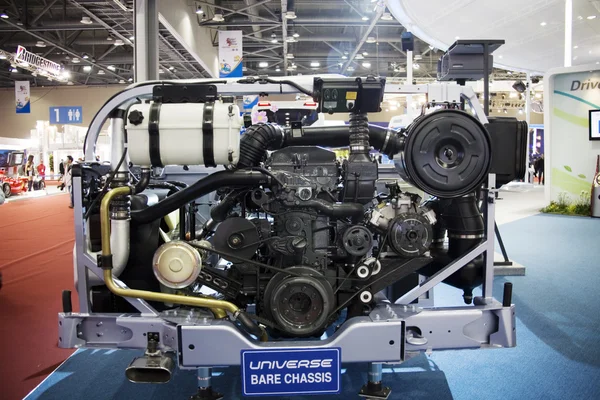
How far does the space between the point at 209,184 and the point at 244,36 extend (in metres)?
16.0

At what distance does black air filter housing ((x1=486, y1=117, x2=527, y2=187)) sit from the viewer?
247 centimetres

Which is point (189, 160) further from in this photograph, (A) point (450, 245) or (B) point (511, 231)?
(B) point (511, 231)

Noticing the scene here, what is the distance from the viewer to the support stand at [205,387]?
7.80ft

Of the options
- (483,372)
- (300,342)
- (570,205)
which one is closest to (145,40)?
(300,342)

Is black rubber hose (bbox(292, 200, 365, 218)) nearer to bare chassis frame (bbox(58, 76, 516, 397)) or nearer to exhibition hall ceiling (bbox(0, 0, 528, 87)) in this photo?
bare chassis frame (bbox(58, 76, 516, 397))

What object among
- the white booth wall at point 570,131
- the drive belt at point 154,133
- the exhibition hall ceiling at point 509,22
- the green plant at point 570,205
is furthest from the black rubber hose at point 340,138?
the white booth wall at point 570,131

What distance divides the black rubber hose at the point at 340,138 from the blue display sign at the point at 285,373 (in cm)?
128

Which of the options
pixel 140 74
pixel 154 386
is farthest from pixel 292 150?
pixel 140 74

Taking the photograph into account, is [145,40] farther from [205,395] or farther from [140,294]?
[205,395]

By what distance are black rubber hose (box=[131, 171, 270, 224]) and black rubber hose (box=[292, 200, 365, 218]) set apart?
27 centimetres

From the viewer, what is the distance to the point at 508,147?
249cm

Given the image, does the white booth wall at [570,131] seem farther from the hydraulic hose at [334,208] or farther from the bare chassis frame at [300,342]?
the hydraulic hose at [334,208]

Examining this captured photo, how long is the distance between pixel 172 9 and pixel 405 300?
1035cm

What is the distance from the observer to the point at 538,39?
1348cm
